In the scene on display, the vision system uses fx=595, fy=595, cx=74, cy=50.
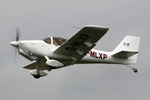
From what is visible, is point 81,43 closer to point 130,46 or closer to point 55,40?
point 55,40

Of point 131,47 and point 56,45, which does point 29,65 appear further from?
point 131,47

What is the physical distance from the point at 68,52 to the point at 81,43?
1052 millimetres

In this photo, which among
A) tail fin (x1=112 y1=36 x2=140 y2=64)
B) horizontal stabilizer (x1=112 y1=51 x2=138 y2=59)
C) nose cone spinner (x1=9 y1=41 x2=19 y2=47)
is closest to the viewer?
nose cone spinner (x1=9 y1=41 x2=19 y2=47)

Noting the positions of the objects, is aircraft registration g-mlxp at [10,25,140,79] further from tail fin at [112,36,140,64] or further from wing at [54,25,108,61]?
tail fin at [112,36,140,64]

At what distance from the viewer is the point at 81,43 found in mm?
32438

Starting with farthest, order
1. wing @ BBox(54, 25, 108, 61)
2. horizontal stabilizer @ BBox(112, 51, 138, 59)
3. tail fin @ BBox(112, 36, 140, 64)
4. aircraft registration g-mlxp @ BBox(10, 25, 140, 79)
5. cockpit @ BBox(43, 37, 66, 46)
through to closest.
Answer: tail fin @ BBox(112, 36, 140, 64), horizontal stabilizer @ BBox(112, 51, 138, 59), cockpit @ BBox(43, 37, 66, 46), aircraft registration g-mlxp @ BBox(10, 25, 140, 79), wing @ BBox(54, 25, 108, 61)

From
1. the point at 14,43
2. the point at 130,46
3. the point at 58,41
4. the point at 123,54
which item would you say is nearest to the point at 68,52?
the point at 58,41

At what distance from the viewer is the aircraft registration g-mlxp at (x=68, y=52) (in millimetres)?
31603

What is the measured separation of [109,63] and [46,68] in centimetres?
379

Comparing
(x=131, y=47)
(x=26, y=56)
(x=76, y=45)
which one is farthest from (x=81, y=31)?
(x=131, y=47)

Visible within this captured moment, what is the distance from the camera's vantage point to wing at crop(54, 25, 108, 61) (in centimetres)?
3066

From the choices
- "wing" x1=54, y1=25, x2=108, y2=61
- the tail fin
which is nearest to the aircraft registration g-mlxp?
"wing" x1=54, y1=25, x2=108, y2=61

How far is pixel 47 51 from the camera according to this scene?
1297 inches

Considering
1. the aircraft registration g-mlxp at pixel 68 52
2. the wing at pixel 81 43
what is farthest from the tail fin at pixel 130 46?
the wing at pixel 81 43
